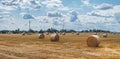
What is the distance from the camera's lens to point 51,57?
2369 centimetres

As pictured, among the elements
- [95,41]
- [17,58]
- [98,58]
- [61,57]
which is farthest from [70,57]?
[95,41]

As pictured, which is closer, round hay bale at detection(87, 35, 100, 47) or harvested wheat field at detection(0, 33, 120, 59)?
harvested wheat field at detection(0, 33, 120, 59)

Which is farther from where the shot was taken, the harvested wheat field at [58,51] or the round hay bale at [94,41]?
the round hay bale at [94,41]

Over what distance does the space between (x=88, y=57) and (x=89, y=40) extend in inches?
498

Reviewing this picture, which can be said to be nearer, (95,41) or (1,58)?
(1,58)

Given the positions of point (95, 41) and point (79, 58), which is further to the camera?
point (95, 41)

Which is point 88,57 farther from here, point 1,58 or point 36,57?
point 1,58

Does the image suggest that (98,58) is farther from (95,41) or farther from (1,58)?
(95,41)

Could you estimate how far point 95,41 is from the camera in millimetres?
36031

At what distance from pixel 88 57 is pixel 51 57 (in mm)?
3068

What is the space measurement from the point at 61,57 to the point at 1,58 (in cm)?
484

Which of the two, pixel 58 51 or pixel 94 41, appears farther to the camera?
pixel 94 41

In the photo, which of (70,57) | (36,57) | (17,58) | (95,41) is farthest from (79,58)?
(95,41)

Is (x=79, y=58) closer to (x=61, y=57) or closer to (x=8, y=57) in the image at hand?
(x=61, y=57)
